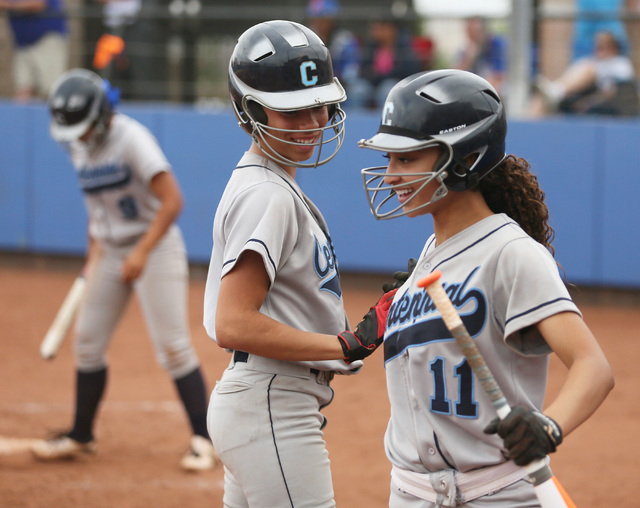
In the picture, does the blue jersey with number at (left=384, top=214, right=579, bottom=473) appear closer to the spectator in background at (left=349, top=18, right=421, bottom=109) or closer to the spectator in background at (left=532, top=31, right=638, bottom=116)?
the spectator in background at (left=532, top=31, right=638, bottom=116)

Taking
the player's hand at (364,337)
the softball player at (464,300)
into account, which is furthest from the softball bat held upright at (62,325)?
the softball player at (464,300)

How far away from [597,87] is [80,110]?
6144 millimetres

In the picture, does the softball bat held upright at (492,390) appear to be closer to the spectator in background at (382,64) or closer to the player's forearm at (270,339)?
the player's forearm at (270,339)

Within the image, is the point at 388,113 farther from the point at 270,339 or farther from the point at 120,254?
the point at 120,254

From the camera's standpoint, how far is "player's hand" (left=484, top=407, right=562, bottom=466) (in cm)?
193

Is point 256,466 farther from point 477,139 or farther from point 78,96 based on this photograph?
point 78,96

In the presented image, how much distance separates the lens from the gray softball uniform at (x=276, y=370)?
8.66ft

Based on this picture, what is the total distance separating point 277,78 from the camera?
109 inches

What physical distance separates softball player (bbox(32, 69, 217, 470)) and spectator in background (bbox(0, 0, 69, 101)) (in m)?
6.36

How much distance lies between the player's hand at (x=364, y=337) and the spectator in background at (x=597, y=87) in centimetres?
727

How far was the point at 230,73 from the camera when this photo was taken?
9.52ft

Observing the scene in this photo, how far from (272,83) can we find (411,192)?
0.67 m

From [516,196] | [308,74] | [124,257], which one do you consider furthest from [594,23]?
[516,196]

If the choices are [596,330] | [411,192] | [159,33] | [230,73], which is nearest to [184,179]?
[159,33]
